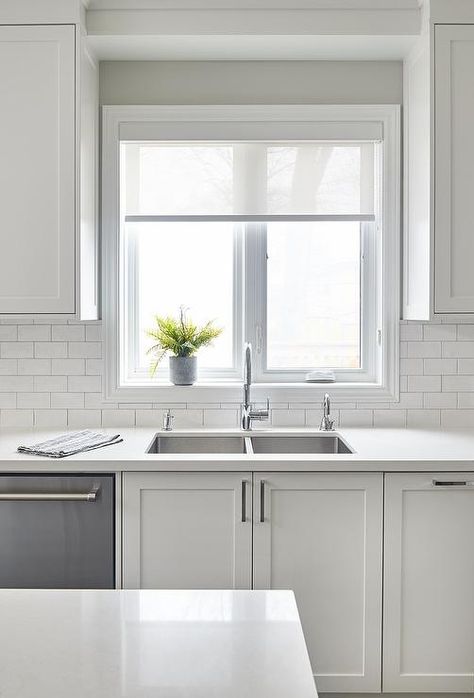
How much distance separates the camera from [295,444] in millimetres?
2811

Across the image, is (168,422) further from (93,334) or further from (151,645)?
(151,645)

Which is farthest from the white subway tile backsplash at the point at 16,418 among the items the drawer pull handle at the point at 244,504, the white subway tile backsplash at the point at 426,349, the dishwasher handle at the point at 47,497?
the white subway tile backsplash at the point at 426,349

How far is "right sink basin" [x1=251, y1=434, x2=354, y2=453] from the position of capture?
2803 millimetres

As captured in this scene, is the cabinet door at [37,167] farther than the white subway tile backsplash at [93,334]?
No

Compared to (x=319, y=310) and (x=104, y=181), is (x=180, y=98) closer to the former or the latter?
(x=104, y=181)

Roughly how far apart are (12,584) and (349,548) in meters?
1.16

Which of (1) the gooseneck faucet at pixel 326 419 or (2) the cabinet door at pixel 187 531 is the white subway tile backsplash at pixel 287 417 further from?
(2) the cabinet door at pixel 187 531

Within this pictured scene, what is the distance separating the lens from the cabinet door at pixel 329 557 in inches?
89.8

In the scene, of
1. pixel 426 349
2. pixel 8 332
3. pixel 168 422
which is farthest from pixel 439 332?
pixel 8 332

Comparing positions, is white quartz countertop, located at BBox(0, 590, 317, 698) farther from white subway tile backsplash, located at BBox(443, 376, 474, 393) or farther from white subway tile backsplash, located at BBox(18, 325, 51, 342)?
white subway tile backsplash, located at BBox(443, 376, 474, 393)

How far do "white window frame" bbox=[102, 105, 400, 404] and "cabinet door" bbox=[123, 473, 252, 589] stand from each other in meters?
0.71

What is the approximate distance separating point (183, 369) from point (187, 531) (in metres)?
0.84

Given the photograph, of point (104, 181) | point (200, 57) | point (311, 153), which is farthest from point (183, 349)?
point (200, 57)

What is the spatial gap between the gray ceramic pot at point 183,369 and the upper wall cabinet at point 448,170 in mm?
1009
